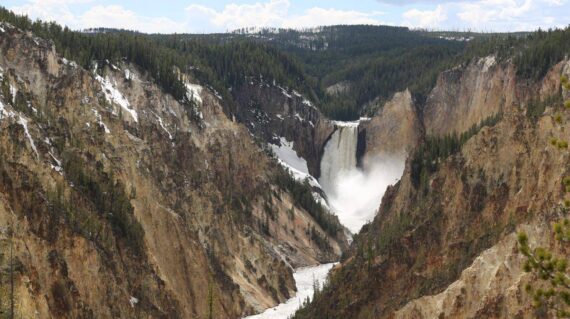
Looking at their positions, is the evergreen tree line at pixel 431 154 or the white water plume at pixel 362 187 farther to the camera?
the white water plume at pixel 362 187

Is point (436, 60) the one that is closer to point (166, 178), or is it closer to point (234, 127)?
point (234, 127)

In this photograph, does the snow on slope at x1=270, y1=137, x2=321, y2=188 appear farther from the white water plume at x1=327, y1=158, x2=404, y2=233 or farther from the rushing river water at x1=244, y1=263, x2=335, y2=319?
the rushing river water at x1=244, y1=263, x2=335, y2=319

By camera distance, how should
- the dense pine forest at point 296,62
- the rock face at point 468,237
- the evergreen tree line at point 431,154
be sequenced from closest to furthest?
the rock face at point 468,237 < the evergreen tree line at point 431,154 < the dense pine forest at point 296,62

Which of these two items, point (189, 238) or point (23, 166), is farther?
point (189, 238)

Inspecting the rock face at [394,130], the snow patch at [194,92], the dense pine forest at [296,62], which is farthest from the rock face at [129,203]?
the rock face at [394,130]

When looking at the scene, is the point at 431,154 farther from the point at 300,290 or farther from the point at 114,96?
the point at 114,96

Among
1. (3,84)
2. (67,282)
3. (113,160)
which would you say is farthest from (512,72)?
(67,282)

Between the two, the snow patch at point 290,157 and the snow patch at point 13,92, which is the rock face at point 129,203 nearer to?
the snow patch at point 13,92

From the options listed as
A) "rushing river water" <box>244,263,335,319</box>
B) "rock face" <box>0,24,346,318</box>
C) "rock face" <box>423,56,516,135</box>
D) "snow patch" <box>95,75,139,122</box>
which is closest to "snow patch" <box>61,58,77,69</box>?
"rock face" <box>0,24,346,318</box>
